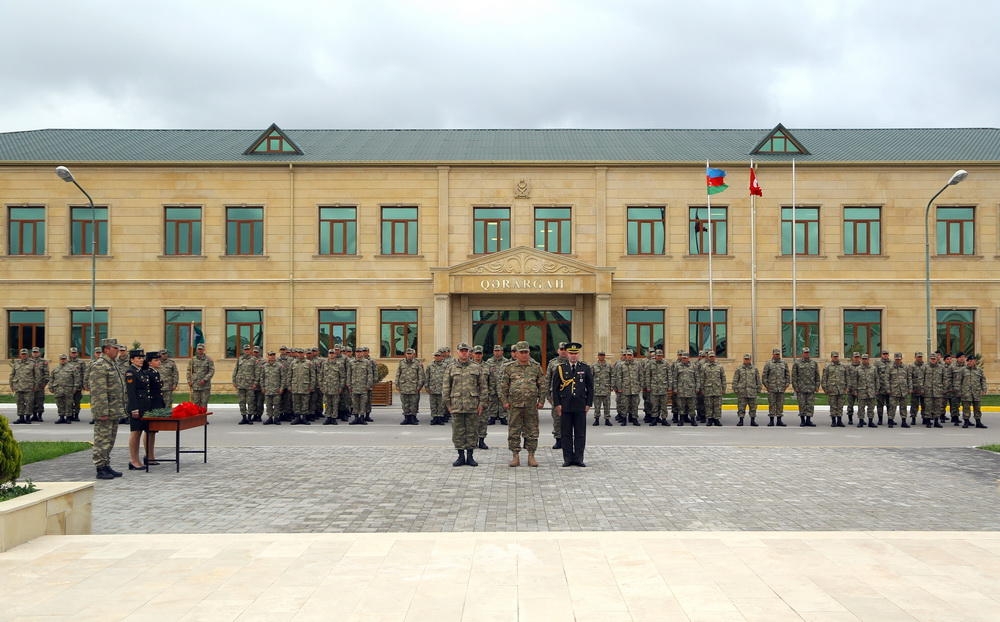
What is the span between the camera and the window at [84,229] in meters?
32.1

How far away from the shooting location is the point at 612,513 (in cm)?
878

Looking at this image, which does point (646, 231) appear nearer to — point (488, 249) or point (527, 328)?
point (527, 328)

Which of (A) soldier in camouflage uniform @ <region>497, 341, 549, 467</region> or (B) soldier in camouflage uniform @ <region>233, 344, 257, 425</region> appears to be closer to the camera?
(A) soldier in camouflage uniform @ <region>497, 341, 549, 467</region>

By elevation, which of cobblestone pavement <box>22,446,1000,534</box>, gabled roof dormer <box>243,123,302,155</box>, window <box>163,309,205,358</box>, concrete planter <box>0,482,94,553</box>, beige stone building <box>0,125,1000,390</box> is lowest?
cobblestone pavement <box>22,446,1000,534</box>

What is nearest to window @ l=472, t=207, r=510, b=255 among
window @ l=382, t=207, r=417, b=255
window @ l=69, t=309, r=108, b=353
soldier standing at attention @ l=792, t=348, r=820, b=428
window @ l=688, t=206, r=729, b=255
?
window @ l=382, t=207, r=417, b=255

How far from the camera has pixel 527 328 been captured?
105 feet

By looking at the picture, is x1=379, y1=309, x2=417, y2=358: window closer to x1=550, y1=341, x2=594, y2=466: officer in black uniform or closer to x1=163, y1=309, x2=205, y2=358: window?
x1=163, y1=309, x2=205, y2=358: window

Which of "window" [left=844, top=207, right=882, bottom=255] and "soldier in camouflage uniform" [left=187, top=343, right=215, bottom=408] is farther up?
"window" [left=844, top=207, right=882, bottom=255]

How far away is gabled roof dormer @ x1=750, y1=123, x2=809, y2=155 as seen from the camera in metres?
33.1

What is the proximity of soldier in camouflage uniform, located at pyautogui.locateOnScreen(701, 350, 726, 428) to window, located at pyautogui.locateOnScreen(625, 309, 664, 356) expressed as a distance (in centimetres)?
1115

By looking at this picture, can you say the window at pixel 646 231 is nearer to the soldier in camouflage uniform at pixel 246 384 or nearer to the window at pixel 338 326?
the window at pixel 338 326

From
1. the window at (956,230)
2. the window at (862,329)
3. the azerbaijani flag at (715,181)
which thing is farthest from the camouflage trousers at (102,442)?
the window at (956,230)

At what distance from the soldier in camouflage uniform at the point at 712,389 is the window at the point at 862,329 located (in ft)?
44.9

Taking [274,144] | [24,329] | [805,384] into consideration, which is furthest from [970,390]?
[24,329]
